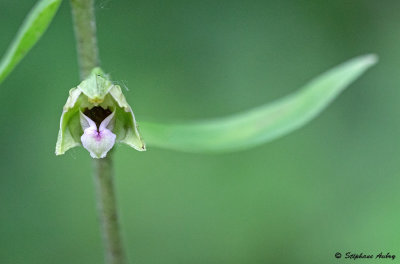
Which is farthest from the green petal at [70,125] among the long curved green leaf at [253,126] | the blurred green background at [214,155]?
the blurred green background at [214,155]

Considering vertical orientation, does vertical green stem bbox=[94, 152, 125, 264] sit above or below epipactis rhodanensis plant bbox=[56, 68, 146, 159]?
below

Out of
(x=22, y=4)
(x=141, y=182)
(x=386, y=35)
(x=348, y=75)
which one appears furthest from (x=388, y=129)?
(x=22, y=4)

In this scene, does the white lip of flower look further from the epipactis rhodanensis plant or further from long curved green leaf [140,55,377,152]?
long curved green leaf [140,55,377,152]

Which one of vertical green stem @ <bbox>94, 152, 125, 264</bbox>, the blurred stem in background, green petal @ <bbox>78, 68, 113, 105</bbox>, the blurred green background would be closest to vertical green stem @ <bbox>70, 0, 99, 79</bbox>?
the blurred stem in background

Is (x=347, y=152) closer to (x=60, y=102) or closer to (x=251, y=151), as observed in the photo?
(x=251, y=151)

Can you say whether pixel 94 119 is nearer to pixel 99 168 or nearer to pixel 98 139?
pixel 98 139

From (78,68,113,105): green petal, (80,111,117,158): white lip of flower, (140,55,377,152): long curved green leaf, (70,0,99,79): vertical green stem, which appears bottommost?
(80,111,117,158): white lip of flower

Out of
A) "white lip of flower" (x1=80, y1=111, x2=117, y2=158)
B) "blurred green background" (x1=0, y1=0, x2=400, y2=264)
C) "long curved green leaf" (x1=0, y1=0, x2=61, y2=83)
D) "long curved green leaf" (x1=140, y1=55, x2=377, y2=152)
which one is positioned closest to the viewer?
"white lip of flower" (x1=80, y1=111, x2=117, y2=158)
